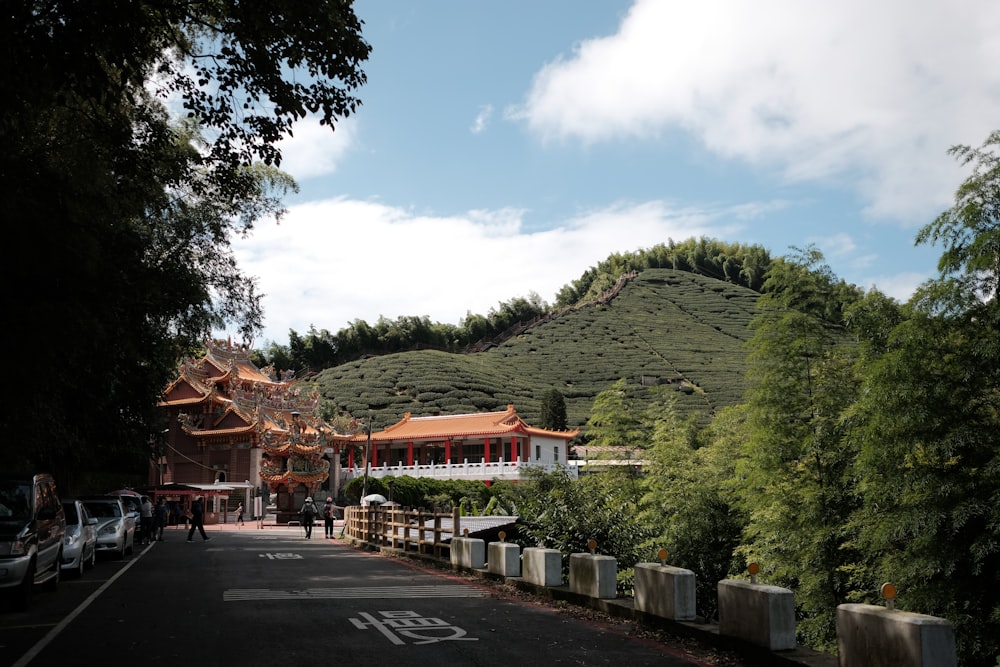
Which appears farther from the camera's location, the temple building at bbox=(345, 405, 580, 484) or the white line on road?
the temple building at bbox=(345, 405, 580, 484)

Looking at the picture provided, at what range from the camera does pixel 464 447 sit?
213ft

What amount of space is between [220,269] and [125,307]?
4.01 meters

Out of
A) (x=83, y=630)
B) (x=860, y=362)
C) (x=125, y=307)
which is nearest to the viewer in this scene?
(x=83, y=630)

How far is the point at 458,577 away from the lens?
51.7ft

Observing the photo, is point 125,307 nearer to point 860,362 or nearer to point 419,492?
point 860,362

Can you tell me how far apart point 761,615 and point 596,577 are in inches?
139

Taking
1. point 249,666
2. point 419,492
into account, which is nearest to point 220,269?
point 249,666

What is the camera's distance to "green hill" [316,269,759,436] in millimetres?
93812

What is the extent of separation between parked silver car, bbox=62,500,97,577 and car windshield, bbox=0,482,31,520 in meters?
3.46

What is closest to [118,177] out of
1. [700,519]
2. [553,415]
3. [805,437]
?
[805,437]

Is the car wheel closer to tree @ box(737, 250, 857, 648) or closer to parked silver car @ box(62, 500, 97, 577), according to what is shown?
parked silver car @ box(62, 500, 97, 577)

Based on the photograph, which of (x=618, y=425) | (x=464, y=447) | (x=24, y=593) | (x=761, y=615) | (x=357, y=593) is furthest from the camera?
(x=464, y=447)

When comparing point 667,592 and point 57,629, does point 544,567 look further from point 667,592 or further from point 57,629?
point 57,629

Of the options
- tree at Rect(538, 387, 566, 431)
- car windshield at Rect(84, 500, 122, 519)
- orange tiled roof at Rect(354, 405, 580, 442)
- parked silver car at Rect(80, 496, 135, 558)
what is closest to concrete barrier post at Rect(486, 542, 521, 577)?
parked silver car at Rect(80, 496, 135, 558)
